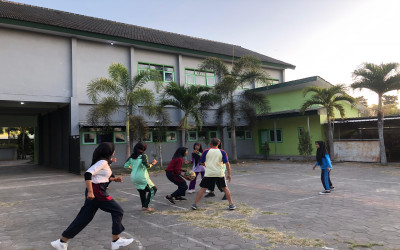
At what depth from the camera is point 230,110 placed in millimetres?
18141

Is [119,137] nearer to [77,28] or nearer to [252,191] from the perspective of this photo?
[77,28]

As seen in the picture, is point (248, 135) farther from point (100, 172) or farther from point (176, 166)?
point (100, 172)

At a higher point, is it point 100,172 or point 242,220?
point 100,172

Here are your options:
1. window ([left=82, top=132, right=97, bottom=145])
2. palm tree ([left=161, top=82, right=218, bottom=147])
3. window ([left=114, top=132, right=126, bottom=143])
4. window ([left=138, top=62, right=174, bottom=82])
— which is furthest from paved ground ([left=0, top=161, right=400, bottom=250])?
window ([left=138, top=62, right=174, bottom=82])

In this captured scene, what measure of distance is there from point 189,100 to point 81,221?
1284cm

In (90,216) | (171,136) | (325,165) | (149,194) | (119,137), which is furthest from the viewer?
(171,136)

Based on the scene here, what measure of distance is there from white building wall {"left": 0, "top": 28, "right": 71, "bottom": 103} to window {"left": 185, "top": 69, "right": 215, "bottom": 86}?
26.2 feet

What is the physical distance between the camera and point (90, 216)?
417 cm

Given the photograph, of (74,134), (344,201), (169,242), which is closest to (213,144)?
(169,242)

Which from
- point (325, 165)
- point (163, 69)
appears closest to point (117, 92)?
point (163, 69)

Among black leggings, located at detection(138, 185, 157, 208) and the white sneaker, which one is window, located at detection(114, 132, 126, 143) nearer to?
black leggings, located at detection(138, 185, 157, 208)

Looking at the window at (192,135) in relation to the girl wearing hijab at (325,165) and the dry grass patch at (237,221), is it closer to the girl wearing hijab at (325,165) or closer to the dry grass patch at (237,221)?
the girl wearing hijab at (325,165)

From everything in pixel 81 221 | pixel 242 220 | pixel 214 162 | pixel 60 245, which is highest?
pixel 214 162

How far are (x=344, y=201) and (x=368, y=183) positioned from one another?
135 inches
